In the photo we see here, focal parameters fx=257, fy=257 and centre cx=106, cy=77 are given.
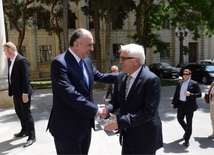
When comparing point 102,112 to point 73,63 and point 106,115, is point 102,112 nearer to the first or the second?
point 106,115

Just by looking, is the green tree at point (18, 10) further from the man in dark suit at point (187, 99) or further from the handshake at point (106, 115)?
the handshake at point (106, 115)

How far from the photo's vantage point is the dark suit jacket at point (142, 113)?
2623mm

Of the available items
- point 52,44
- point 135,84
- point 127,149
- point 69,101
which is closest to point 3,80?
point 69,101

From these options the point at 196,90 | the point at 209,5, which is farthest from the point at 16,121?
the point at 209,5

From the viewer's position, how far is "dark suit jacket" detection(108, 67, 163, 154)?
262 centimetres

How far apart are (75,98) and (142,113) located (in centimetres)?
71

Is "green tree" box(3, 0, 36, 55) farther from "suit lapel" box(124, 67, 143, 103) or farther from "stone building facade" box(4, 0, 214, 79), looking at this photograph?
"suit lapel" box(124, 67, 143, 103)

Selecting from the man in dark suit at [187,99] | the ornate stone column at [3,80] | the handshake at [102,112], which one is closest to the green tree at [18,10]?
the ornate stone column at [3,80]

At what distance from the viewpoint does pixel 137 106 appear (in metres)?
2.71

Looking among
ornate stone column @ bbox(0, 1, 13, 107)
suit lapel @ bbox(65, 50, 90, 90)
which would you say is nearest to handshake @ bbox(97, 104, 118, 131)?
suit lapel @ bbox(65, 50, 90, 90)

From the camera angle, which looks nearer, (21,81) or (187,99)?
(21,81)

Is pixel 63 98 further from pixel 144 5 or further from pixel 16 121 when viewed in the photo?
Result: pixel 144 5

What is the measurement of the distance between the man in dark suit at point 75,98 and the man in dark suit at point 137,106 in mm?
287

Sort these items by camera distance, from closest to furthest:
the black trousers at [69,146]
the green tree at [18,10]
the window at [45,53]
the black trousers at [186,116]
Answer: the black trousers at [69,146] < the black trousers at [186,116] < the green tree at [18,10] < the window at [45,53]
